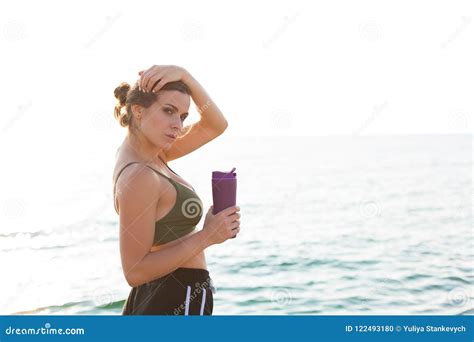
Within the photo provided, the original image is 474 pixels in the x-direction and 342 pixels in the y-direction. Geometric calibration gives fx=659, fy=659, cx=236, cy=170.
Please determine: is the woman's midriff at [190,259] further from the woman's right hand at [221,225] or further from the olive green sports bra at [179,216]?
the woman's right hand at [221,225]

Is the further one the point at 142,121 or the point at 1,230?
the point at 1,230

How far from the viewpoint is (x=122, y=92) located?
2916mm

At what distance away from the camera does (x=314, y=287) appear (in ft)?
40.7

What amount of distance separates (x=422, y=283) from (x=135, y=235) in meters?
10.6

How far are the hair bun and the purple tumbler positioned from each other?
1.75 ft

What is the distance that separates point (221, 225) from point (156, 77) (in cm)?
67

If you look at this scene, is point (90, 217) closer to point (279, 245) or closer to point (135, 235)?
point (279, 245)

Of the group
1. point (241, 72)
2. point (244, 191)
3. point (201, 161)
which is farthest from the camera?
point (201, 161)

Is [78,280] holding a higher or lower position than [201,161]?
→ lower

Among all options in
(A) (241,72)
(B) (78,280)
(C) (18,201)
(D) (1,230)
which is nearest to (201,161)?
(A) (241,72)

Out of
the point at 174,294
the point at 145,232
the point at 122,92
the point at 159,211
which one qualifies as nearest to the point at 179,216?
the point at 159,211

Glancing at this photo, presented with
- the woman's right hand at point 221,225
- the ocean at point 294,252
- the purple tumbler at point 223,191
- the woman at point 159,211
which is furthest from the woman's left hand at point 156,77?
the ocean at point 294,252

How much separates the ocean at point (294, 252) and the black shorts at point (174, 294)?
779 centimetres
